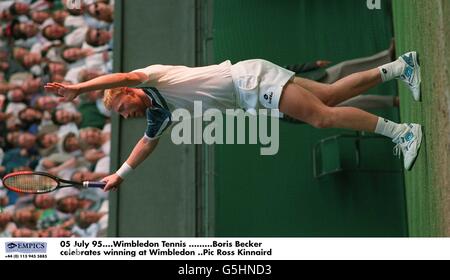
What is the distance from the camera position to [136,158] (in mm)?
3604

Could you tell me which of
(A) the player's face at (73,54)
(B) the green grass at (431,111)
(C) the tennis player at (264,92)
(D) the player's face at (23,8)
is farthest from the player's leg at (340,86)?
(D) the player's face at (23,8)

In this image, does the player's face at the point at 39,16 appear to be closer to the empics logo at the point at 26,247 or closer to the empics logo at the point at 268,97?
the empics logo at the point at 26,247

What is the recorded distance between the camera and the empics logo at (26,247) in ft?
11.4

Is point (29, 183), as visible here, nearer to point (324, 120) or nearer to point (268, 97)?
point (268, 97)

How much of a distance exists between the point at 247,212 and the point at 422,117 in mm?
1130

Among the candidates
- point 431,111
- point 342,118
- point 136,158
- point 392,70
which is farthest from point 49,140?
point 431,111

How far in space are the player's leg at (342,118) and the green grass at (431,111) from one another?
10 cm

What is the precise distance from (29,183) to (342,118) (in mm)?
1377

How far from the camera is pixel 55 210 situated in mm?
4207

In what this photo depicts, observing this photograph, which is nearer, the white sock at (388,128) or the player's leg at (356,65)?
the white sock at (388,128)

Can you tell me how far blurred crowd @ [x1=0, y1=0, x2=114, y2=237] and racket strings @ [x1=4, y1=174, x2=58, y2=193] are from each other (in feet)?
1.80

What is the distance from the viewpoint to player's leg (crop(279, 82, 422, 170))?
10.4ft

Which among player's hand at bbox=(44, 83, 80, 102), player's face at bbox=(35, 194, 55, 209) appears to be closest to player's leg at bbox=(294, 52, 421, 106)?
player's hand at bbox=(44, 83, 80, 102)
